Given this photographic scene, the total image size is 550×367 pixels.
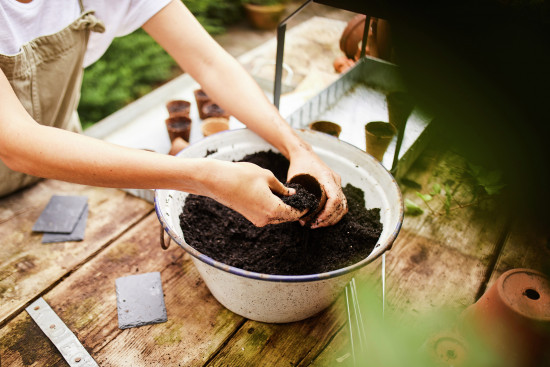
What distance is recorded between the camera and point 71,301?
1.16 meters

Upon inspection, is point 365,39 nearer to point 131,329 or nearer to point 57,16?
point 57,16

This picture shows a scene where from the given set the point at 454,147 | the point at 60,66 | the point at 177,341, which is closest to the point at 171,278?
the point at 177,341

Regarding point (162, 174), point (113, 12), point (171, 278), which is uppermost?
point (113, 12)

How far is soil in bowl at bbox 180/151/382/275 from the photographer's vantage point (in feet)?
3.50

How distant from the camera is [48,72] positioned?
131 cm

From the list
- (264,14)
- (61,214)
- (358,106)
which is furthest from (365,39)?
(264,14)

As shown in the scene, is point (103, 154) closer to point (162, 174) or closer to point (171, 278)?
point (162, 174)

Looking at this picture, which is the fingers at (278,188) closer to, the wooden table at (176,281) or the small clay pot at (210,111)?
the wooden table at (176,281)

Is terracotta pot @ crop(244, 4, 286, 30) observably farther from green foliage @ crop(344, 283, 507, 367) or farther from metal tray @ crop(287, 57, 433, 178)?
green foliage @ crop(344, 283, 507, 367)

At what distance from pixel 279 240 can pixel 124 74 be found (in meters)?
2.70

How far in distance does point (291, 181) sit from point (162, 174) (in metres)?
0.39

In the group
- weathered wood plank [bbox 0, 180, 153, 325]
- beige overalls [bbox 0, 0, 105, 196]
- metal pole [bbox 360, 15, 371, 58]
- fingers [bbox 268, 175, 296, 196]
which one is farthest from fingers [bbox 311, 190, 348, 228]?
beige overalls [bbox 0, 0, 105, 196]

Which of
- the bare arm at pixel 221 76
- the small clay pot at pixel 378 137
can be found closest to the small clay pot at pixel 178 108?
the bare arm at pixel 221 76

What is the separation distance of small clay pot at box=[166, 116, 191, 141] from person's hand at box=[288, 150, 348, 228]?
2.45ft
